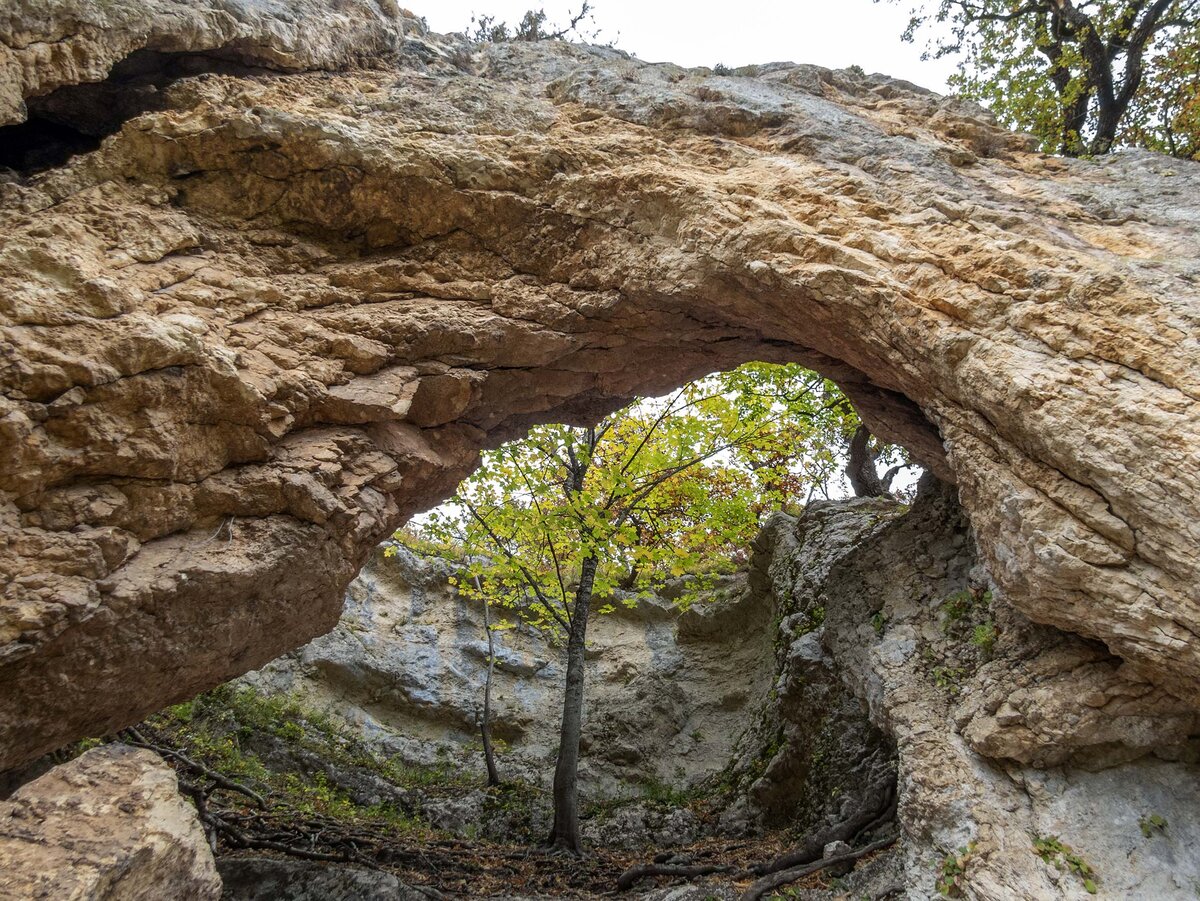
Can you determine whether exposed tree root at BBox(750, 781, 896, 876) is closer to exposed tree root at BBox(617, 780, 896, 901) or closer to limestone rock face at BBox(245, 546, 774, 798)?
exposed tree root at BBox(617, 780, 896, 901)

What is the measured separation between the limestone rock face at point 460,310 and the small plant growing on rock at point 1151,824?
24.2 inches

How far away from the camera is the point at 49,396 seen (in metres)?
4.25

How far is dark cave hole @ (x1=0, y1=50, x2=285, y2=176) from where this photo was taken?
5.95 m

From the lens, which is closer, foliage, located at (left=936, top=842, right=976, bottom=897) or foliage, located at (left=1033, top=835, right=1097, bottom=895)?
foliage, located at (left=1033, top=835, right=1097, bottom=895)

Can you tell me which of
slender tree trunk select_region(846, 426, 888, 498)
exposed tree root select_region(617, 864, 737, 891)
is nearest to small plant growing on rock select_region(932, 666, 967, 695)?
exposed tree root select_region(617, 864, 737, 891)

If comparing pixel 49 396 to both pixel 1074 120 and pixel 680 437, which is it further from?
pixel 1074 120

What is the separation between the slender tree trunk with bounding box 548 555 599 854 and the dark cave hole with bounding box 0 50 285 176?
8.19 metres

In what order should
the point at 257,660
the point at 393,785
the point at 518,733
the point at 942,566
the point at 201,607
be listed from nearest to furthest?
the point at 201,607 → the point at 257,660 → the point at 942,566 → the point at 393,785 → the point at 518,733

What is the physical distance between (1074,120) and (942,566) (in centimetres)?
965

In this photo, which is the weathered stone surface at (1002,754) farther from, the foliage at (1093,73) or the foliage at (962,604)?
the foliage at (1093,73)

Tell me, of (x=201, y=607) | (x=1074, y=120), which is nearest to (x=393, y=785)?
(x=201, y=607)

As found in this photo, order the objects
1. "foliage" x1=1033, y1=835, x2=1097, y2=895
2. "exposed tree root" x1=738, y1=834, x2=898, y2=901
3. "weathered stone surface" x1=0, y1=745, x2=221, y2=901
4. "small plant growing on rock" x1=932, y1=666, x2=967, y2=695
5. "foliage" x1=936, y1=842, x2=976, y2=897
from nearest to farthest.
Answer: "weathered stone surface" x1=0, y1=745, x2=221, y2=901, "foliage" x1=1033, y1=835, x2=1097, y2=895, "foliage" x1=936, y1=842, x2=976, y2=897, "small plant growing on rock" x1=932, y1=666, x2=967, y2=695, "exposed tree root" x1=738, y1=834, x2=898, y2=901

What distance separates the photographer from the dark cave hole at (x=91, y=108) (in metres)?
5.95

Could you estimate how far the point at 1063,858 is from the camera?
16.0 ft
